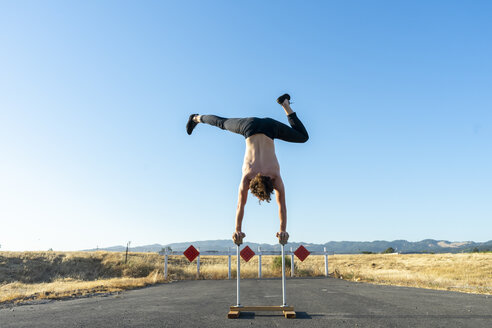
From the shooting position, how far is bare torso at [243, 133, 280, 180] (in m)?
6.36

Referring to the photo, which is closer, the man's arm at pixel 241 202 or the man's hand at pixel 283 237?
the man's arm at pixel 241 202

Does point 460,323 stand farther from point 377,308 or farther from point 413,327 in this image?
point 377,308

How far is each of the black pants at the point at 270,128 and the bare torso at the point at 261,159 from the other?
4.9 inches

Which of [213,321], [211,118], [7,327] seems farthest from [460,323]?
[7,327]

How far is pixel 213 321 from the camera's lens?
581 cm

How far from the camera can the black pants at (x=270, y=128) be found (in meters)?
6.45

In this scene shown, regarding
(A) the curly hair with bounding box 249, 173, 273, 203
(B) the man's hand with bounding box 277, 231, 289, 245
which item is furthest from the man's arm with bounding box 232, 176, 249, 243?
(B) the man's hand with bounding box 277, 231, 289, 245

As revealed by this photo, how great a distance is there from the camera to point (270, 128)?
6.45 meters

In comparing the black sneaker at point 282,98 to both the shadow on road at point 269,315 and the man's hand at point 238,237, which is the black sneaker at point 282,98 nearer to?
the man's hand at point 238,237

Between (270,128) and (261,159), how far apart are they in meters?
0.62

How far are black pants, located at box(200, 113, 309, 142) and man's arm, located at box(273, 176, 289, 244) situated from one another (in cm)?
88

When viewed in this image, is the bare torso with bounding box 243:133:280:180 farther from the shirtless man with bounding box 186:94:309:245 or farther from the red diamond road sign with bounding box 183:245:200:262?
the red diamond road sign with bounding box 183:245:200:262

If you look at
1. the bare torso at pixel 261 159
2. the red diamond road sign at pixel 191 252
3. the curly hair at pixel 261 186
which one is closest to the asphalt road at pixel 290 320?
the curly hair at pixel 261 186

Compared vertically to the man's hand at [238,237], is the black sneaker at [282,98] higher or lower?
higher
